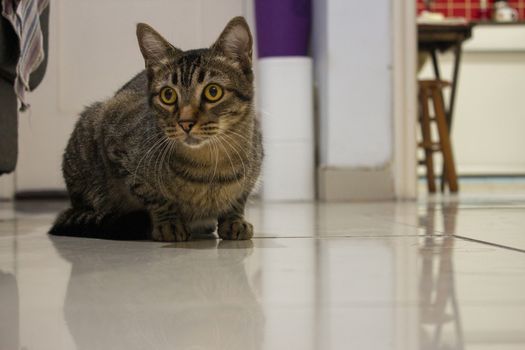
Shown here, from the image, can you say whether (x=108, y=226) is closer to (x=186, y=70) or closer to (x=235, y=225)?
(x=235, y=225)

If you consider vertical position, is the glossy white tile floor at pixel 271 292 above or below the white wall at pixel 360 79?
below

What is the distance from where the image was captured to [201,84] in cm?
132

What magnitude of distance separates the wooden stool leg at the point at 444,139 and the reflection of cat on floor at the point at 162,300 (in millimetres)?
2982

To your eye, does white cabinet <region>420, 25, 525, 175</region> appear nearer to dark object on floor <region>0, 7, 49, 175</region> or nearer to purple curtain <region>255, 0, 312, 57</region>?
purple curtain <region>255, 0, 312, 57</region>

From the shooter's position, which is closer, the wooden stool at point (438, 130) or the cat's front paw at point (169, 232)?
the cat's front paw at point (169, 232)

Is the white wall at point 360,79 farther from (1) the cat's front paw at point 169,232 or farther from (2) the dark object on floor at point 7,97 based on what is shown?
(1) the cat's front paw at point 169,232

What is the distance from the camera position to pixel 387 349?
550 millimetres

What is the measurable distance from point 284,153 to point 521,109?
12.4ft

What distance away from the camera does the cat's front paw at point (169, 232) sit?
1.40 metres

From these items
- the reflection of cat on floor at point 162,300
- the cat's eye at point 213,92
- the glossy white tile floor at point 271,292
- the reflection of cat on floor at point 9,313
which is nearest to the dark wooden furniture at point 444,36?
the glossy white tile floor at point 271,292

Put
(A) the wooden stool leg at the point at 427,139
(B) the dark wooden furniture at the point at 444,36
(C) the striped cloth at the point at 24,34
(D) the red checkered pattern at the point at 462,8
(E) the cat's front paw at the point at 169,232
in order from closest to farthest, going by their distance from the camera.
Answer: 1. (E) the cat's front paw at the point at 169,232
2. (C) the striped cloth at the point at 24,34
3. (B) the dark wooden furniture at the point at 444,36
4. (A) the wooden stool leg at the point at 427,139
5. (D) the red checkered pattern at the point at 462,8

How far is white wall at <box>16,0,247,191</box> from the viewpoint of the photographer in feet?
11.4

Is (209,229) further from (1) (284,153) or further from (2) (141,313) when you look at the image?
(1) (284,153)

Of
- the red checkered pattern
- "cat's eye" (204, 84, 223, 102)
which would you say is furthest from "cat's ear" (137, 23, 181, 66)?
the red checkered pattern
